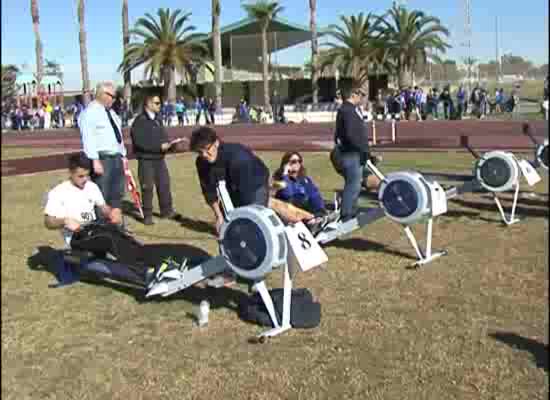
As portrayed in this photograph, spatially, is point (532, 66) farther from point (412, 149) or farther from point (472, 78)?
point (412, 149)

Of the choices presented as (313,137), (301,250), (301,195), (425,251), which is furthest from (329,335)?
(313,137)

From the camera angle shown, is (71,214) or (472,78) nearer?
(472,78)

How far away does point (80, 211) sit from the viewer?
448 centimetres

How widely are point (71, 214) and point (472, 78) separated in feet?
8.71

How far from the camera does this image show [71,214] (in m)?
4.41

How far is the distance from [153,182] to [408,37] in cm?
435

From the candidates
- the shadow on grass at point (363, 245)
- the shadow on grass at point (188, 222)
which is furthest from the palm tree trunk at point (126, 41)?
the shadow on grass at point (188, 222)

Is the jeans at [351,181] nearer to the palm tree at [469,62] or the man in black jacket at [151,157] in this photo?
the man in black jacket at [151,157]

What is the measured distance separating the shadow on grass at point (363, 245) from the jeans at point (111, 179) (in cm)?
176

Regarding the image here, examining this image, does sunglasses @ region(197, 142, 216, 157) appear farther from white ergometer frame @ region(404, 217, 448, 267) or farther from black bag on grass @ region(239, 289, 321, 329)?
white ergometer frame @ region(404, 217, 448, 267)

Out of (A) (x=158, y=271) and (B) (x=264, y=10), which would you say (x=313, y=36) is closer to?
(B) (x=264, y=10)

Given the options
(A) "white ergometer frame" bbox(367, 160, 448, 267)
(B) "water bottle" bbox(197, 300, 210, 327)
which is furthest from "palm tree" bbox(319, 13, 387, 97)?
(B) "water bottle" bbox(197, 300, 210, 327)

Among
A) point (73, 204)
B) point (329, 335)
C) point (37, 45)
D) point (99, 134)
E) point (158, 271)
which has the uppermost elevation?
point (37, 45)

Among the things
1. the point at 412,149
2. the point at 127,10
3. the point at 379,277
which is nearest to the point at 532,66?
the point at 127,10
